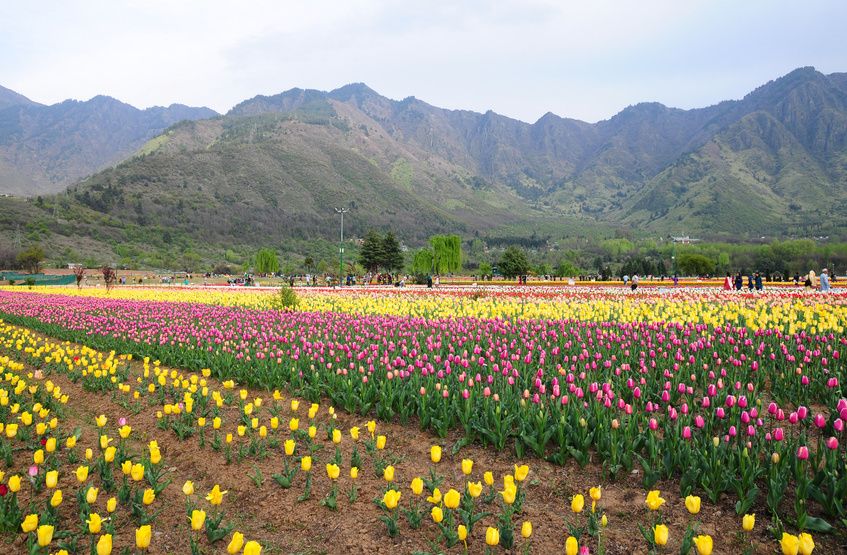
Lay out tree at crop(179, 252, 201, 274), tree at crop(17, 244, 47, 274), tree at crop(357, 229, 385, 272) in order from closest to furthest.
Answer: tree at crop(17, 244, 47, 274) → tree at crop(357, 229, 385, 272) → tree at crop(179, 252, 201, 274)

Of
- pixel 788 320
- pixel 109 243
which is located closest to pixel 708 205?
pixel 109 243

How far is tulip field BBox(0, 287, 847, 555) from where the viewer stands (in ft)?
10.5

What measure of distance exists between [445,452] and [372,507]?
44.8 inches

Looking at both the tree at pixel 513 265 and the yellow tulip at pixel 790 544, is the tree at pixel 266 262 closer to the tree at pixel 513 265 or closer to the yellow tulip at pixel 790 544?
the tree at pixel 513 265

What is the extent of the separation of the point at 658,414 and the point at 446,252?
56.7 meters

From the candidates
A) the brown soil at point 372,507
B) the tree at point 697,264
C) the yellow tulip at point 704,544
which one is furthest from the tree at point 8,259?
the tree at point 697,264

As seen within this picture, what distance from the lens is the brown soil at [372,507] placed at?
321cm

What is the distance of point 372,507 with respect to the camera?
3697 millimetres

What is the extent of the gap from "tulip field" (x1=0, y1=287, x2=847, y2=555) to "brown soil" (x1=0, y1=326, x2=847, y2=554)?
18mm

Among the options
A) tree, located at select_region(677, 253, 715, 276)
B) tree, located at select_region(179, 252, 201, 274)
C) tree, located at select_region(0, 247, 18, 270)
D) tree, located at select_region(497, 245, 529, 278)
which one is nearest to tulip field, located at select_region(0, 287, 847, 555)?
tree, located at select_region(497, 245, 529, 278)

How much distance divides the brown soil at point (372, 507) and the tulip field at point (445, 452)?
0.06ft

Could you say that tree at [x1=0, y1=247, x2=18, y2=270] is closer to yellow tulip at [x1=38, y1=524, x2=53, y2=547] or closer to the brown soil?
the brown soil

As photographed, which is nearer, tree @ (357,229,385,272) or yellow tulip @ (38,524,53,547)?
yellow tulip @ (38,524,53,547)

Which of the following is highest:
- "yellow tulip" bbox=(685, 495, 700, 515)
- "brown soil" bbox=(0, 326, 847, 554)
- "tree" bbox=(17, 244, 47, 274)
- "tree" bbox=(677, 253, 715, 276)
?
"tree" bbox=(17, 244, 47, 274)
